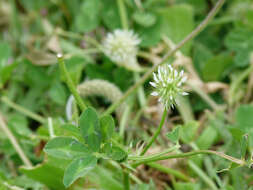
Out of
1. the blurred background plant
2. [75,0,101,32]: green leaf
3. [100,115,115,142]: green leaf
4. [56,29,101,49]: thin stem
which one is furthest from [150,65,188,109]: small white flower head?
[75,0,101,32]: green leaf

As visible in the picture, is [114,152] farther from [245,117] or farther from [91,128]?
[245,117]

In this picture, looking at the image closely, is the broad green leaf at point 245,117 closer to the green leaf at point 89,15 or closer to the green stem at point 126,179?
the green stem at point 126,179

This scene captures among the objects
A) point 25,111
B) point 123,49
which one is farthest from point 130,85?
point 25,111

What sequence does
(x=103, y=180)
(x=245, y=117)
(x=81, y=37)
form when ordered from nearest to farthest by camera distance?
1. (x=103, y=180)
2. (x=245, y=117)
3. (x=81, y=37)

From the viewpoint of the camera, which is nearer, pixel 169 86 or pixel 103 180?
pixel 169 86

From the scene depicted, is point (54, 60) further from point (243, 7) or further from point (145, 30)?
point (243, 7)

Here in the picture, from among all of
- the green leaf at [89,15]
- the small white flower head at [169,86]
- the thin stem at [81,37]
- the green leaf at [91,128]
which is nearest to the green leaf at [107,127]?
the green leaf at [91,128]

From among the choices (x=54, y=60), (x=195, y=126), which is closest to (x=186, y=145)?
(x=195, y=126)
